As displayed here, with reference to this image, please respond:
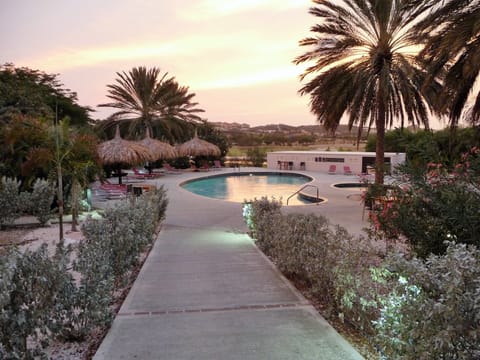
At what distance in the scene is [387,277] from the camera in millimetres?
3242

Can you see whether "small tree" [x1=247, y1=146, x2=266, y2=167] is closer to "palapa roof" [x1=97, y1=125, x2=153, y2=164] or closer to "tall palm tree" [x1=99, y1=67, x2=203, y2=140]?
"tall palm tree" [x1=99, y1=67, x2=203, y2=140]

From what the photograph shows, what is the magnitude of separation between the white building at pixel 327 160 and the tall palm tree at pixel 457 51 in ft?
51.2

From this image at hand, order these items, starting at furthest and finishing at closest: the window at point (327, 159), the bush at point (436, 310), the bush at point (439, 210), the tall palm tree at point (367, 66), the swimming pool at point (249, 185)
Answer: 1. the window at point (327, 159)
2. the swimming pool at point (249, 185)
3. the tall palm tree at point (367, 66)
4. the bush at point (439, 210)
5. the bush at point (436, 310)

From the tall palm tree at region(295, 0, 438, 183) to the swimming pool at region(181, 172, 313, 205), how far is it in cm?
519

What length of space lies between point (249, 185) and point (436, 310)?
68.7ft

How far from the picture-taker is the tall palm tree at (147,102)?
85.8 ft

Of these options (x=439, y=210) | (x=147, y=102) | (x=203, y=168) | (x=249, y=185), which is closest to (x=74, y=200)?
(x=439, y=210)

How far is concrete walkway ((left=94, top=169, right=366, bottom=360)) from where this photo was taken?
3119mm

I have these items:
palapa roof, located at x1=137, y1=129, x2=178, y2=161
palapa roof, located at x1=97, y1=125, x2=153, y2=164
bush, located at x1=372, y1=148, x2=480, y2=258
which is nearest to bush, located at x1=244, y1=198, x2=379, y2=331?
bush, located at x1=372, y1=148, x2=480, y2=258

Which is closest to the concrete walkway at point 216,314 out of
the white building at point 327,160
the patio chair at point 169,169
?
the white building at point 327,160

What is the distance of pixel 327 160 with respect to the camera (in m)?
27.3

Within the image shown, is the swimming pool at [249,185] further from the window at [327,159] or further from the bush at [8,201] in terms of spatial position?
the bush at [8,201]

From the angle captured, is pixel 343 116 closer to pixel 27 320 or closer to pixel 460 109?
pixel 460 109

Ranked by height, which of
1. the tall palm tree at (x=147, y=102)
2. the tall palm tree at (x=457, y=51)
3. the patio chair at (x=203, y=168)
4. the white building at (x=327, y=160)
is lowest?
the patio chair at (x=203, y=168)
